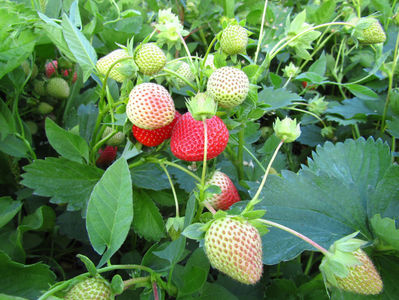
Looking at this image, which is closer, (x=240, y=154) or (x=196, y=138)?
(x=196, y=138)

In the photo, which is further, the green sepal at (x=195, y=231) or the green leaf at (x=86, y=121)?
the green leaf at (x=86, y=121)

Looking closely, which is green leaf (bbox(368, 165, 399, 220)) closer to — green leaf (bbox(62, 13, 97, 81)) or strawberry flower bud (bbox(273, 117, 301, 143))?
strawberry flower bud (bbox(273, 117, 301, 143))

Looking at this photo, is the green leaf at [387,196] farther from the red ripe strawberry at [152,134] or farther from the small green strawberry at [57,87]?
the small green strawberry at [57,87]

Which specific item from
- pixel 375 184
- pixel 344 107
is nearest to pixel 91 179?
pixel 375 184

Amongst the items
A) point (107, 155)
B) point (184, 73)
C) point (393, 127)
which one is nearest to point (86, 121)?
point (107, 155)

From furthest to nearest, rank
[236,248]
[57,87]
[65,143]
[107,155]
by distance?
[57,87], [107,155], [65,143], [236,248]

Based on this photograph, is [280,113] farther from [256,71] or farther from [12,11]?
[12,11]

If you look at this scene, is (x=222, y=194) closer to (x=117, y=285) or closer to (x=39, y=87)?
(x=117, y=285)

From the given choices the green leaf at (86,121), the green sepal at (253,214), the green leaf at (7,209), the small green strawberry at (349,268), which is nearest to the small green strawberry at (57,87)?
the green leaf at (86,121)
